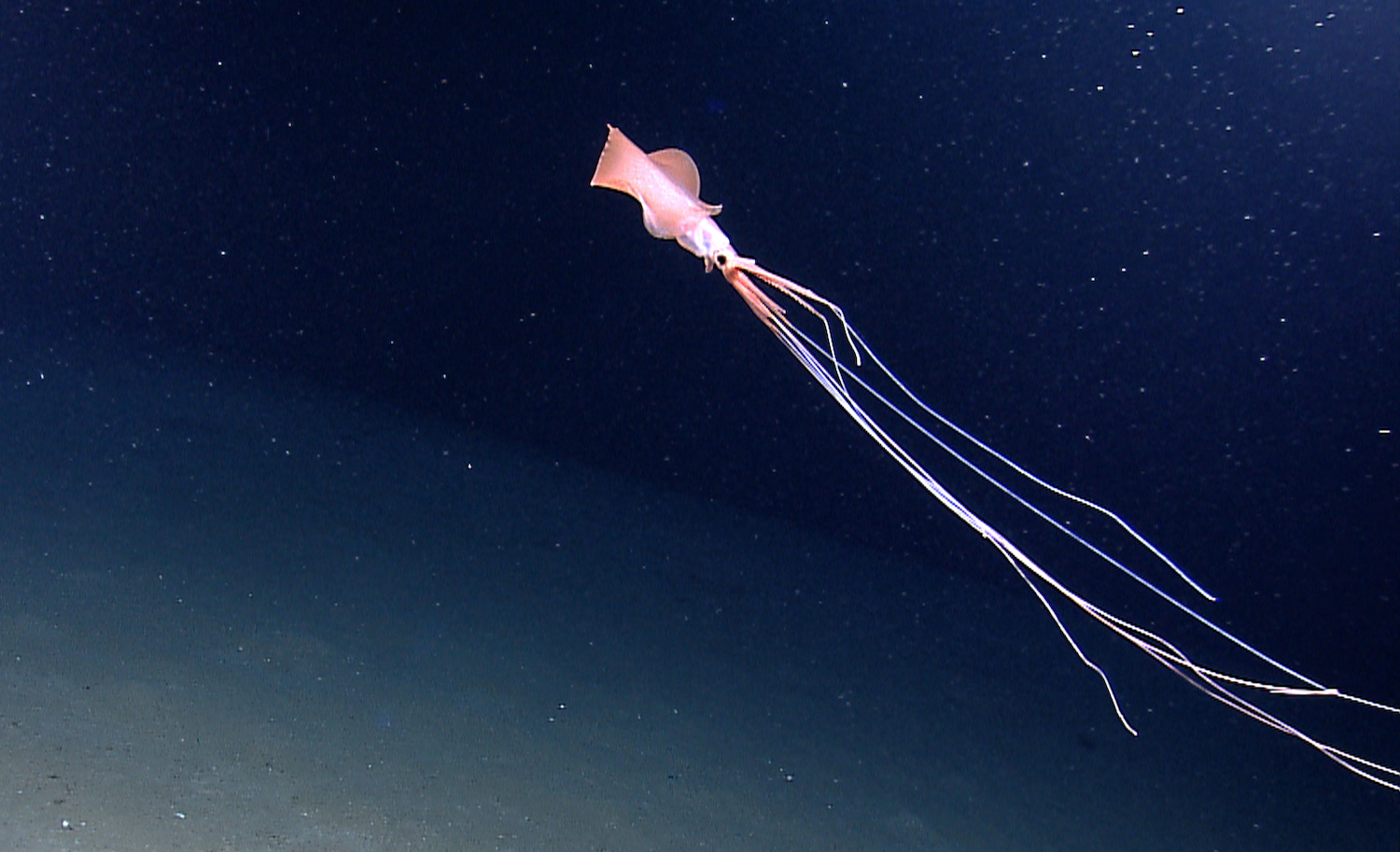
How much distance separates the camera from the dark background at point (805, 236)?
126 inches

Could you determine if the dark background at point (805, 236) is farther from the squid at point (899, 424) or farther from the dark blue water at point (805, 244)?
the squid at point (899, 424)

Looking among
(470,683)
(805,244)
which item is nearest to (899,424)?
(805,244)

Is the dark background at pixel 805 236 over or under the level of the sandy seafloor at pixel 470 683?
over

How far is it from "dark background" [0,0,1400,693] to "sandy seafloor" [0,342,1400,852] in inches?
15.3

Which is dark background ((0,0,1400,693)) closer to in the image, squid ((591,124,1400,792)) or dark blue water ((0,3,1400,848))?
dark blue water ((0,3,1400,848))

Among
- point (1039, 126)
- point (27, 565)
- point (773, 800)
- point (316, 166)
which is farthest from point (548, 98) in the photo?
point (773, 800)

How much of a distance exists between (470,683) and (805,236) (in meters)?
2.19

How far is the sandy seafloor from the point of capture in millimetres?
1909

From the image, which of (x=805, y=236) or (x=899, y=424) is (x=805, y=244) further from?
(x=899, y=424)

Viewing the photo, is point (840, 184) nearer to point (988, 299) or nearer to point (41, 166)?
Answer: point (988, 299)

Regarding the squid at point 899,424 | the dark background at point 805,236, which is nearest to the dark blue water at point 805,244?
the dark background at point 805,236

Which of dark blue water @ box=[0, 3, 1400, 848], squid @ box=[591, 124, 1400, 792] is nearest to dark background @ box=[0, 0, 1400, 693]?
dark blue water @ box=[0, 3, 1400, 848]

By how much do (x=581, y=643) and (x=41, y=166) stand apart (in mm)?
3232

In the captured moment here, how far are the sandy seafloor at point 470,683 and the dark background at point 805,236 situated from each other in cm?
39
